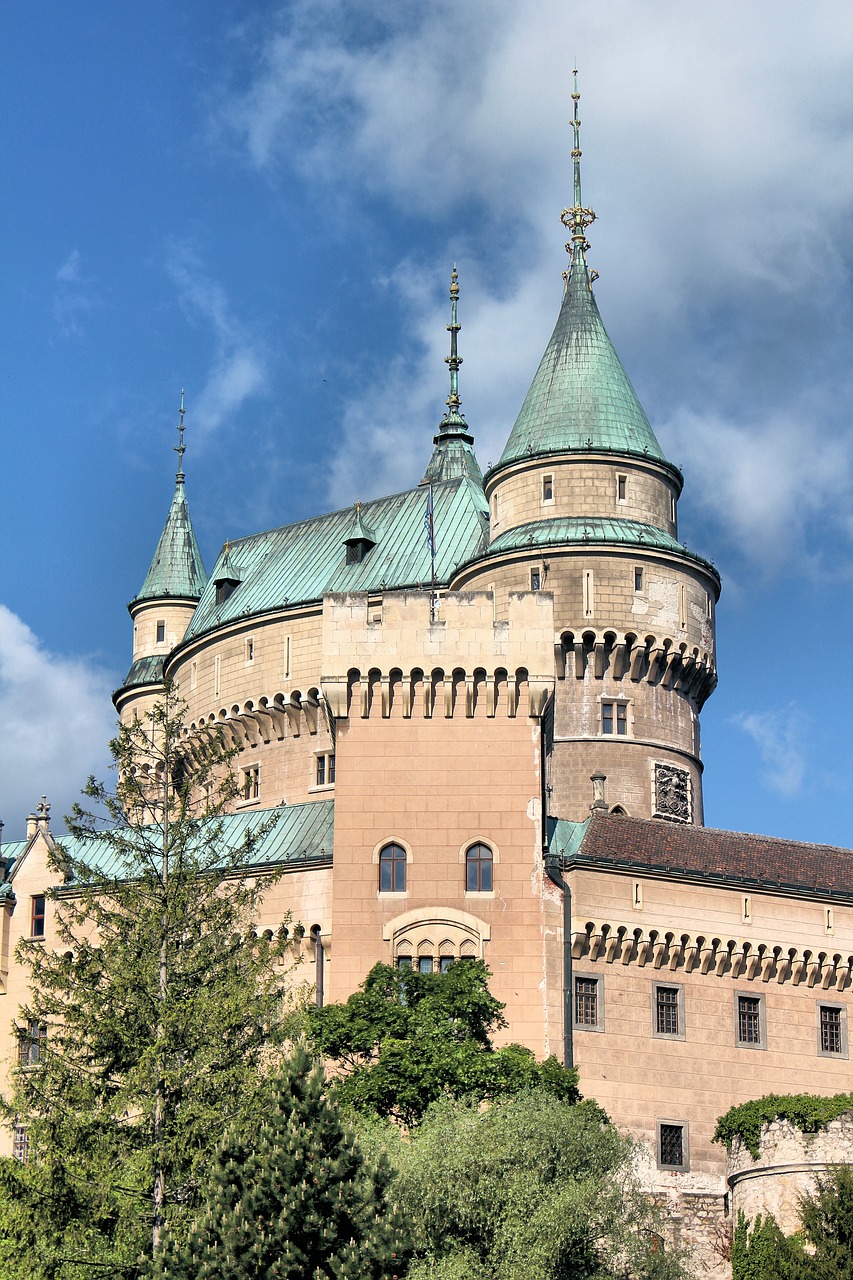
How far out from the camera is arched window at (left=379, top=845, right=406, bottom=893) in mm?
53031

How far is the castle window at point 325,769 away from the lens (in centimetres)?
6844

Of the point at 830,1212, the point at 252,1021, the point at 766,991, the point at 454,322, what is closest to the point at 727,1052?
the point at 766,991

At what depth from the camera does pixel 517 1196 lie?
4241cm

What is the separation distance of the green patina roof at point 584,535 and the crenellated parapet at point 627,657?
255cm

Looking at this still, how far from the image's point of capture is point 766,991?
185ft

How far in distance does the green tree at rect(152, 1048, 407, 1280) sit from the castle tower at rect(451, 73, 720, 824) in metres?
24.9

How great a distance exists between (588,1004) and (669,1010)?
8.32 feet

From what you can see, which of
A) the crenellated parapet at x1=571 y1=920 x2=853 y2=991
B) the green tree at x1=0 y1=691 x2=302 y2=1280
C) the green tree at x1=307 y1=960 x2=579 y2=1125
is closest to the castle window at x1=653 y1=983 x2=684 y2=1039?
the crenellated parapet at x1=571 y1=920 x2=853 y2=991

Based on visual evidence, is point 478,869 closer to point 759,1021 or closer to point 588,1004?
point 588,1004

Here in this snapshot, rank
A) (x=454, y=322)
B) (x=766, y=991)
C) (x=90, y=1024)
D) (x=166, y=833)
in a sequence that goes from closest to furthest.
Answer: (x=90, y=1024)
(x=166, y=833)
(x=766, y=991)
(x=454, y=322)

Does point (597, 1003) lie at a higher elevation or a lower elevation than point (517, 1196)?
higher

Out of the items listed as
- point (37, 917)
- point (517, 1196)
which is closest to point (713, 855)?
point (517, 1196)

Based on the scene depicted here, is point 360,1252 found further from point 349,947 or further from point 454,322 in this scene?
point 454,322

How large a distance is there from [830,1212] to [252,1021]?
16.3 m
